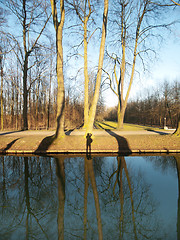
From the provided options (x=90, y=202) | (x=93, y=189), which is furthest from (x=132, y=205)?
(x=93, y=189)

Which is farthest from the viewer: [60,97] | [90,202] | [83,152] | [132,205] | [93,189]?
[60,97]

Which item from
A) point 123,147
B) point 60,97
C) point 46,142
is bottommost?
point 123,147

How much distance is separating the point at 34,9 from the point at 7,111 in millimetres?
18407

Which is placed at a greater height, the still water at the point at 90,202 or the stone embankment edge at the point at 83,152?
the stone embankment edge at the point at 83,152

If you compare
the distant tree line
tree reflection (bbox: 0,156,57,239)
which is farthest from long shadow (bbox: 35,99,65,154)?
the distant tree line

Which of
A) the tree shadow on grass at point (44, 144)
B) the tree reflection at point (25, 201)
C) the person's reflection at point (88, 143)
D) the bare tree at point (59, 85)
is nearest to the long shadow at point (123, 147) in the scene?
the person's reflection at point (88, 143)

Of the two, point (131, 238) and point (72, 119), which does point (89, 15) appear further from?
point (131, 238)

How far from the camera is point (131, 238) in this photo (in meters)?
2.57

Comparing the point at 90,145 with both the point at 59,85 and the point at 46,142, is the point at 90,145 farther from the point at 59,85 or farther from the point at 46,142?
the point at 59,85

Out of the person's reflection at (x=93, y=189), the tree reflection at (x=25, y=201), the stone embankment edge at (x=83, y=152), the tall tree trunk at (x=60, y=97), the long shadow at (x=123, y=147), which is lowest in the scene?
the tree reflection at (x=25, y=201)

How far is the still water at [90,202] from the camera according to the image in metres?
2.75

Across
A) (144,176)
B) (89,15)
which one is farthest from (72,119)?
(144,176)

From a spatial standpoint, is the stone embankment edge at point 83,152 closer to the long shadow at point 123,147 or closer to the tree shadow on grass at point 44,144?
the long shadow at point 123,147

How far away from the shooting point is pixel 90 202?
3.65 meters
